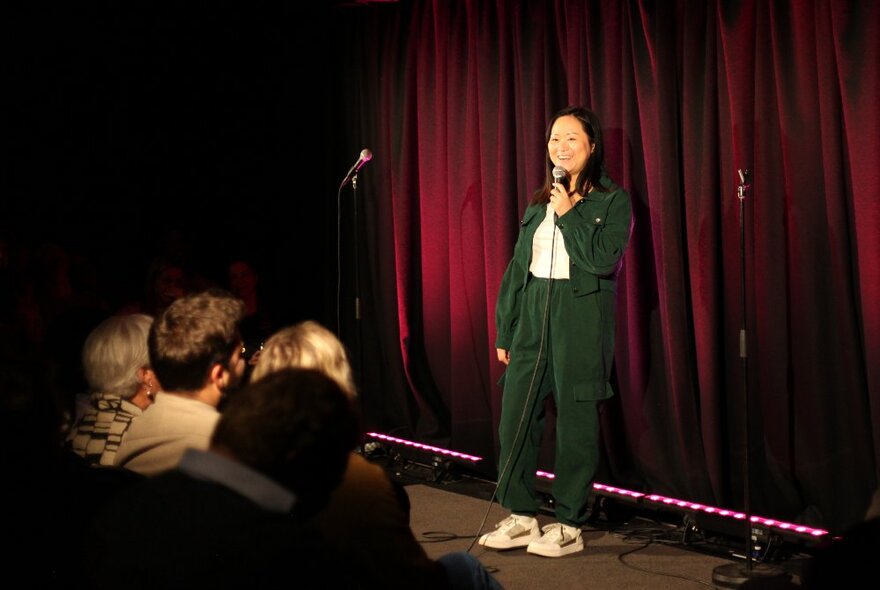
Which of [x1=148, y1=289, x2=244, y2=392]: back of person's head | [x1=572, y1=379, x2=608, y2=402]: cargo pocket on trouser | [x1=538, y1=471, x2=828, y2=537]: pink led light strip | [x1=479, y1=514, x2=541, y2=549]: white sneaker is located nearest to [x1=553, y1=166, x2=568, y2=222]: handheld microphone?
[x1=572, y1=379, x2=608, y2=402]: cargo pocket on trouser

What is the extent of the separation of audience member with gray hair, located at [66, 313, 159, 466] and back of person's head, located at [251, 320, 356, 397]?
2.15ft

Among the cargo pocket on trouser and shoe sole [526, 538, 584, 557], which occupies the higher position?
the cargo pocket on trouser

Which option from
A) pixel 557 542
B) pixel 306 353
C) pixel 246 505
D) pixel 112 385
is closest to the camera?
pixel 246 505

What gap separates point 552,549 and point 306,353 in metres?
2.03

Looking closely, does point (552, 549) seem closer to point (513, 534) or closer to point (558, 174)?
point (513, 534)

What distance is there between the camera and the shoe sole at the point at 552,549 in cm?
394

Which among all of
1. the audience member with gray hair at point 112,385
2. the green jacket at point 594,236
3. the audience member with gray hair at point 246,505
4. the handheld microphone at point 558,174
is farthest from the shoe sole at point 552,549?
the audience member with gray hair at point 246,505

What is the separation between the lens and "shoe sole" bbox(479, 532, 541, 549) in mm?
4016

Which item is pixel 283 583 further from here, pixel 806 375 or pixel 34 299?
pixel 34 299

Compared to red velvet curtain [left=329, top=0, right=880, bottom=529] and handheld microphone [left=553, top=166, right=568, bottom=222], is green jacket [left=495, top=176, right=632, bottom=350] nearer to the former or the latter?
handheld microphone [left=553, top=166, right=568, bottom=222]

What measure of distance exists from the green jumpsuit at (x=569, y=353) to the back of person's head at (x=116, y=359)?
165 cm

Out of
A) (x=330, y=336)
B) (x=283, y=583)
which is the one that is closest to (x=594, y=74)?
(x=330, y=336)

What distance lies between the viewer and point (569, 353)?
3.96m

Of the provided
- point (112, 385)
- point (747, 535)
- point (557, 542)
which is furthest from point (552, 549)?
point (112, 385)
